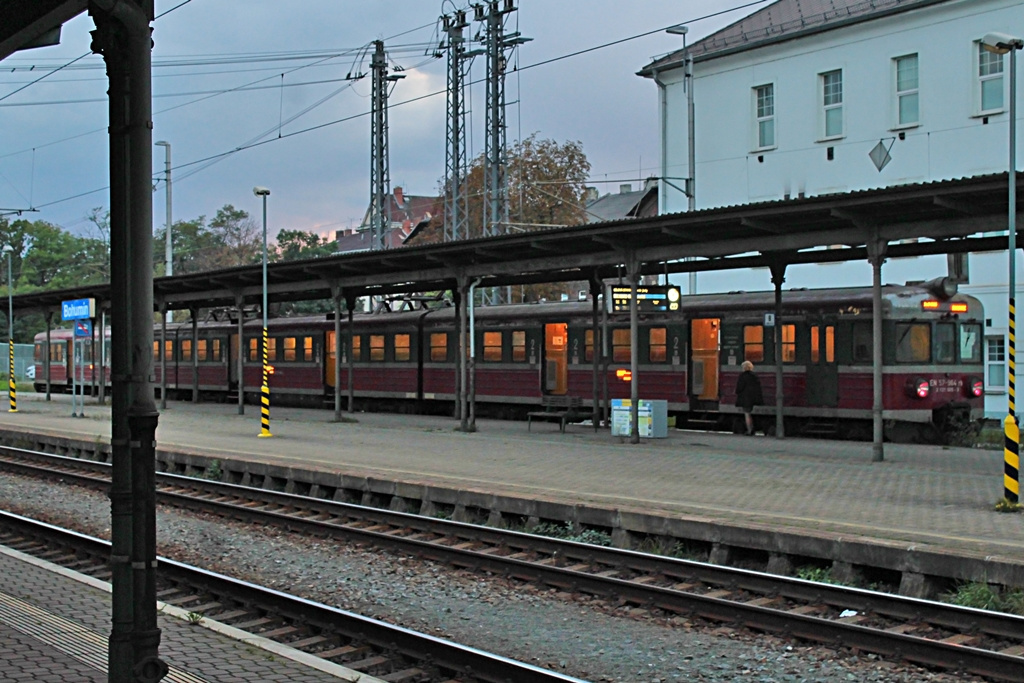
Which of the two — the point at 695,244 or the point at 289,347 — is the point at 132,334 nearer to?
the point at 695,244

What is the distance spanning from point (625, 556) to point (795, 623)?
8.80 ft

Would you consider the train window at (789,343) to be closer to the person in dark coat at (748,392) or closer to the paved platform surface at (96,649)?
the person in dark coat at (748,392)

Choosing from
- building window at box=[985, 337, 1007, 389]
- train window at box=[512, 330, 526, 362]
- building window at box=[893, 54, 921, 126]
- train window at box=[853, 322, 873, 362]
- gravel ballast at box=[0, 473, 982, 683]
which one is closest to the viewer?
gravel ballast at box=[0, 473, 982, 683]

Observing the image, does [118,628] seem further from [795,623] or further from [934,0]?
[934,0]

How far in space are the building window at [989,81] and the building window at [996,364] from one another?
6131 millimetres

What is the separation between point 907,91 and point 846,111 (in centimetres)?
190

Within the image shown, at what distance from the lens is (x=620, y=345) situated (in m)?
27.2

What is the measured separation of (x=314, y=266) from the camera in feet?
88.6

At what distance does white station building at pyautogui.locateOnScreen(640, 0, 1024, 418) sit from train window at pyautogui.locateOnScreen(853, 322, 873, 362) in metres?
7.57

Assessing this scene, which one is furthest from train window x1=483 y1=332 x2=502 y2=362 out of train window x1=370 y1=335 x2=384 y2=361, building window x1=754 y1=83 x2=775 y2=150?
building window x1=754 y1=83 x2=775 y2=150

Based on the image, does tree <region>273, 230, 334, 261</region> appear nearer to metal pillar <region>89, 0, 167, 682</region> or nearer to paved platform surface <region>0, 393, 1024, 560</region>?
paved platform surface <region>0, 393, 1024, 560</region>

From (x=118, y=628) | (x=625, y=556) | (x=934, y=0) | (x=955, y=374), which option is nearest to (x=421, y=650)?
(x=118, y=628)

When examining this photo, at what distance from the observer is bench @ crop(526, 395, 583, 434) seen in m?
24.8

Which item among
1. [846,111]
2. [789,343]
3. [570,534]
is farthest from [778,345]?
[846,111]
